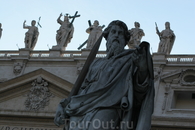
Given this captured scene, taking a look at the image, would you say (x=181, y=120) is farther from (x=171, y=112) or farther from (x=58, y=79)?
(x=58, y=79)

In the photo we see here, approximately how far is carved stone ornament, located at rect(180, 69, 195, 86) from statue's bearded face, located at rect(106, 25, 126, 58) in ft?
57.8

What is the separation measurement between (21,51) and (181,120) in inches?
315

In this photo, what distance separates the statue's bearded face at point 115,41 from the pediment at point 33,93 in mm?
18892

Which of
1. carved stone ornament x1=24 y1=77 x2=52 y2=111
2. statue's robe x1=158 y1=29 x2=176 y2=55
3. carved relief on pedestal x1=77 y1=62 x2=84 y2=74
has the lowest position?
carved stone ornament x1=24 y1=77 x2=52 y2=111

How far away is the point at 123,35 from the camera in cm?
543

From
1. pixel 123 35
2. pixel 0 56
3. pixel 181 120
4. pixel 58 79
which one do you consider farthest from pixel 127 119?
pixel 0 56

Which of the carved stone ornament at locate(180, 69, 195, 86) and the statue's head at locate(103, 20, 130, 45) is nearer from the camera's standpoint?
the statue's head at locate(103, 20, 130, 45)

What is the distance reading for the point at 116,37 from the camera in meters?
5.39

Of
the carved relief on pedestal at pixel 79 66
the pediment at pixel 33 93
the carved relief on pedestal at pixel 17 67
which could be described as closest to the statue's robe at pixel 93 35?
A: the carved relief on pedestal at pixel 79 66

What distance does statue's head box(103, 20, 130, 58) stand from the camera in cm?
533

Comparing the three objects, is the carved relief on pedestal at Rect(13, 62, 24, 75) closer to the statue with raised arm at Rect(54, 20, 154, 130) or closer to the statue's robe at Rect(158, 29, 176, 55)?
the statue's robe at Rect(158, 29, 176, 55)

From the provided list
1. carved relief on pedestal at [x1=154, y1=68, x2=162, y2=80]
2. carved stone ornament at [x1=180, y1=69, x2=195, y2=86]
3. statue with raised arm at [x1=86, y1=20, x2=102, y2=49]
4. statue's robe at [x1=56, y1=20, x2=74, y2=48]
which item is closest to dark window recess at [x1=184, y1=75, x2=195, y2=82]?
carved stone ornament at [x1=180, y1=69, x2=195, y2=86]

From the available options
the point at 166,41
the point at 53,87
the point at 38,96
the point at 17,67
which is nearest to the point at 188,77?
the point at 166,41

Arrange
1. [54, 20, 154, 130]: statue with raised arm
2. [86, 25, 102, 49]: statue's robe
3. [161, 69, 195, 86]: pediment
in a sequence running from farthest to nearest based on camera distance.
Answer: [86, 25, 102, 49]: statue's robe, [161, 69, 195, 86]: pediment, [54, 20, 154, 130]: statue with raised arm
